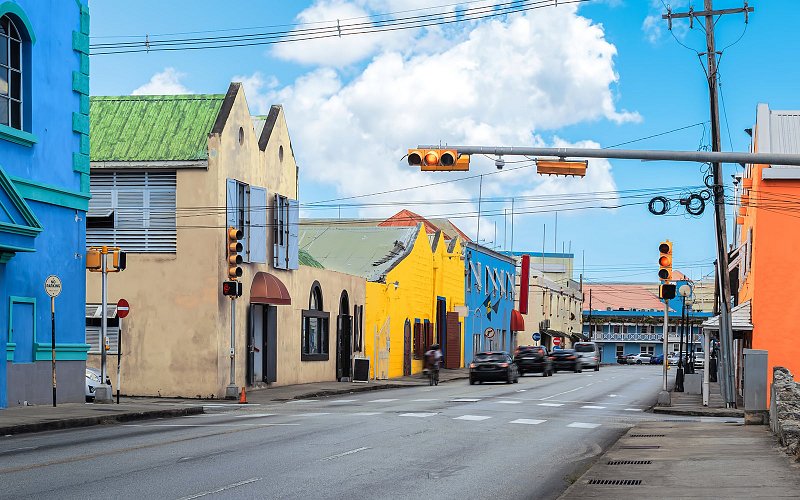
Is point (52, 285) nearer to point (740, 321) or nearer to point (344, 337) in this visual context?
point (740, 321)

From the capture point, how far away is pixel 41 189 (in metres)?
25.9

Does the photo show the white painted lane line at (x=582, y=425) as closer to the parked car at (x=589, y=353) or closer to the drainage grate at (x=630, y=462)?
the drainage grate at (x=630, y=462)

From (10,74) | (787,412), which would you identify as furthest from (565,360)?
(787,412)

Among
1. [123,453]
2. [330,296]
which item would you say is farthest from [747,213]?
[123,453]

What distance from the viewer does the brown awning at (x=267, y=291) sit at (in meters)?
37.2

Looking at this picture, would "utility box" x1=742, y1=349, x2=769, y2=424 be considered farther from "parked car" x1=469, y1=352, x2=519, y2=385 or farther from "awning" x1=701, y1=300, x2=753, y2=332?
"parked car" x1=469, y1=352, x2=519, y2=385

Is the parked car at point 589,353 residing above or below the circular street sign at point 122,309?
below

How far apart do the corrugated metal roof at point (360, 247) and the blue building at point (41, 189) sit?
88.0 feet

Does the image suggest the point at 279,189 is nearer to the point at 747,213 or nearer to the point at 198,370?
the point at 198,370

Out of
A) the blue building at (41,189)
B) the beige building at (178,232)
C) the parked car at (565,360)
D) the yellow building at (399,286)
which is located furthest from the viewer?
the parked car at (565,360)

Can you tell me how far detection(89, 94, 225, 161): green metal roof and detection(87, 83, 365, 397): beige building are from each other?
0.03 m

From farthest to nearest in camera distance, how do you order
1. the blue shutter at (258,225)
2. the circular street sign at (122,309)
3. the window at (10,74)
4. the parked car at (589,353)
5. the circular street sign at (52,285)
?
the parked car at (589,353)
the blue shutter at (258,225)
the circular street sign at (122,309)
the window at (10,74)
the circular street sign at (52,285)

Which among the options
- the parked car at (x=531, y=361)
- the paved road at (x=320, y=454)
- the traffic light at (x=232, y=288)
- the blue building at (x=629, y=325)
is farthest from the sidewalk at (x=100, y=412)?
the blue building at (x=629, y=325)

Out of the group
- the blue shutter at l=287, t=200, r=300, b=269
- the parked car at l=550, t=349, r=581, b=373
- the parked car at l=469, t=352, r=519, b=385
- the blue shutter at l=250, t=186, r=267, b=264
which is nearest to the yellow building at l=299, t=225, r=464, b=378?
the parked car at l=469, t=352, r=519, b=385
